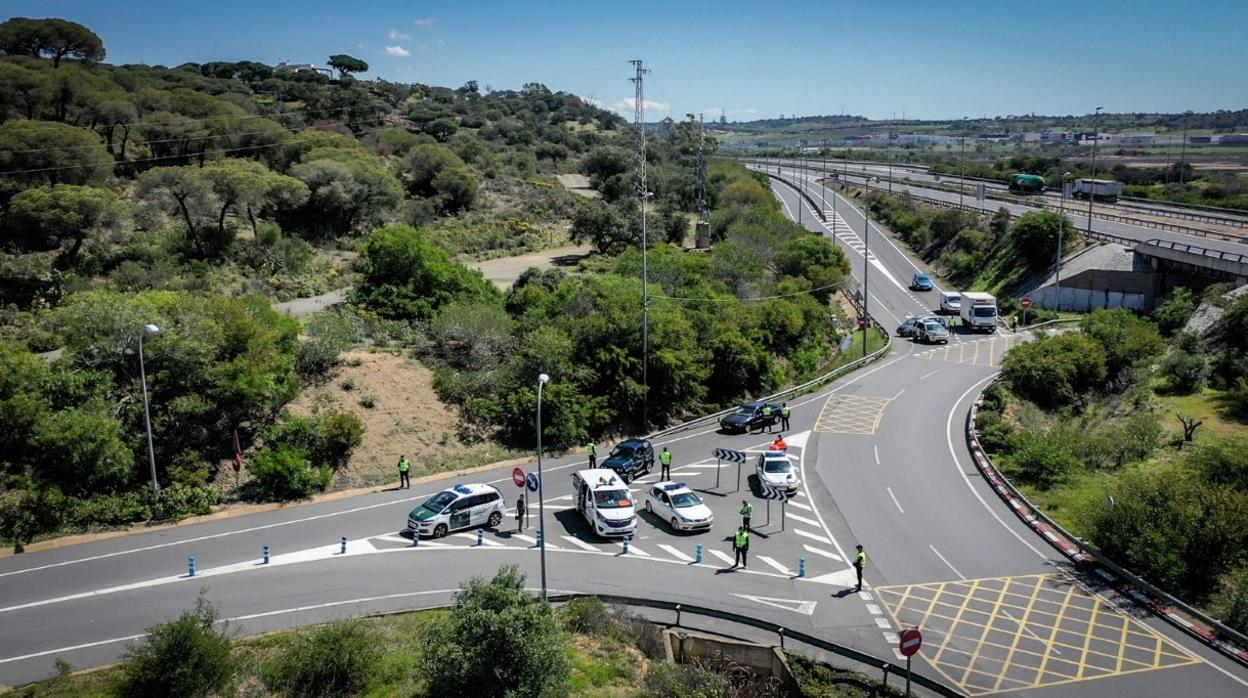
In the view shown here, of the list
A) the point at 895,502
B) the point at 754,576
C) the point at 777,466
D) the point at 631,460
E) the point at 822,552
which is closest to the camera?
the point at 754,576

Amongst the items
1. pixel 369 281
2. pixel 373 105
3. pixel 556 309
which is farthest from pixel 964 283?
pixel 373 105

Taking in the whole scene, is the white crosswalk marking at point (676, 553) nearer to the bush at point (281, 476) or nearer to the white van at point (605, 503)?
the white van at point (605, 503)

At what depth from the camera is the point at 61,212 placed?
1663 inches

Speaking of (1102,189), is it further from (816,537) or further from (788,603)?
(788,603)

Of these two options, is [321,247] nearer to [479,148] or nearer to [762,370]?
[762,370]

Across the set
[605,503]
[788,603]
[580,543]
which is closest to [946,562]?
[788,603]

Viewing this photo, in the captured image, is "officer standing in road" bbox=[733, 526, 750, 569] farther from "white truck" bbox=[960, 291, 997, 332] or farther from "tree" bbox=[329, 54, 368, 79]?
"tree" bbox=[329, 54, 368, 79]

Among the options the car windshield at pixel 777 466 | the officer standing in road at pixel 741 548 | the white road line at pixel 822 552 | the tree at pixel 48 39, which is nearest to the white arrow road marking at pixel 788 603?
the officer standing in road at pixel 741 548

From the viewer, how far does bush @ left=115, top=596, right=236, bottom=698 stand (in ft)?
53.4

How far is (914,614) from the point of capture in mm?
20312

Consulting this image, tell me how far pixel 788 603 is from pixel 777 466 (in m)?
8.57

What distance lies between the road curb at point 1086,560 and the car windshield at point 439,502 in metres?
18.2

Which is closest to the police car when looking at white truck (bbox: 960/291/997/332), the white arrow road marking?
the white arrow road marking

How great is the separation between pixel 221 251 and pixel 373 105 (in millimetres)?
64478
